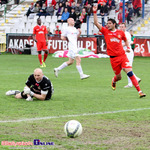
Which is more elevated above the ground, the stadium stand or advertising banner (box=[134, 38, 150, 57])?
the stadium stand

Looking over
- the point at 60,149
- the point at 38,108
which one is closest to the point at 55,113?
the point at 38,108

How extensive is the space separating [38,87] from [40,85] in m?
0.15

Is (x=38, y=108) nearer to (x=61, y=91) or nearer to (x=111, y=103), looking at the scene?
(x=111, y=103)

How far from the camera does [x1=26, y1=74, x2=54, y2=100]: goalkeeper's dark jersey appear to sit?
10.1 metres

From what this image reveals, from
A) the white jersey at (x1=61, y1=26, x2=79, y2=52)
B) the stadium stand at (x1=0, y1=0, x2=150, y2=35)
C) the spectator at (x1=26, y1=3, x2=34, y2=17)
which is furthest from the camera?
the spectator at (x1=26, y1=3, x2=34, y2=17)

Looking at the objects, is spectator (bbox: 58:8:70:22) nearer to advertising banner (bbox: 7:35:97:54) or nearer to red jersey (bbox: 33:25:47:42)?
advertising banner (bbox: 7:35:97:54)

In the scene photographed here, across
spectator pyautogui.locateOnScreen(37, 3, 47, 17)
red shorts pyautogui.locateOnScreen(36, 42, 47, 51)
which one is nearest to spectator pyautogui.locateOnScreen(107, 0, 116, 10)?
spectator pyautogui.locateOnScreen(37, 3, 47, 17)

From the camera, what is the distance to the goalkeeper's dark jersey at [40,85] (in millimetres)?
10109

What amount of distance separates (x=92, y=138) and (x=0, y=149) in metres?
1.46

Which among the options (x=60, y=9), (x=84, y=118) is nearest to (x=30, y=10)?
(x=60, y=9)

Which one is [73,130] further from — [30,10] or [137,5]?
[30,10]

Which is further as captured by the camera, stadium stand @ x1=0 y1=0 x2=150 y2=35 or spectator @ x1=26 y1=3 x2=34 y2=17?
spectator @ x1=26 y1=3 x2=34 y2=17

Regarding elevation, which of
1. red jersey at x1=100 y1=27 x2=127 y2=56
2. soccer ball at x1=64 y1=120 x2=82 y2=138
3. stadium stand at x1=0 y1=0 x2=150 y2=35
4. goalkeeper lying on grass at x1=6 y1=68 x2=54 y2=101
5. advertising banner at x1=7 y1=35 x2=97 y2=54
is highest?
red jersey at x1=100 y1=27 x2=127 y2=56

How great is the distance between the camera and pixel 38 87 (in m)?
10.3
